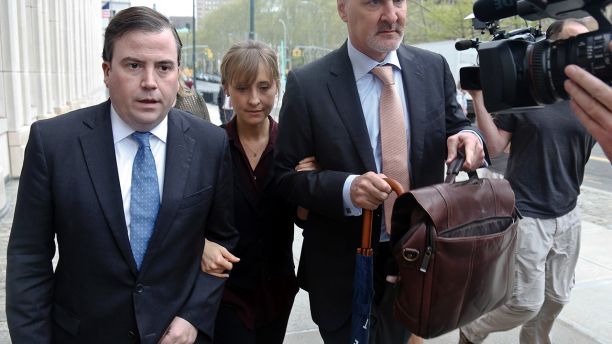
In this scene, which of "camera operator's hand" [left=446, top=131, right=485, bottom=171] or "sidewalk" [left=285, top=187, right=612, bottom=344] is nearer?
"camera operator's hand" [left=446, top=131, right=485, bottom=171]

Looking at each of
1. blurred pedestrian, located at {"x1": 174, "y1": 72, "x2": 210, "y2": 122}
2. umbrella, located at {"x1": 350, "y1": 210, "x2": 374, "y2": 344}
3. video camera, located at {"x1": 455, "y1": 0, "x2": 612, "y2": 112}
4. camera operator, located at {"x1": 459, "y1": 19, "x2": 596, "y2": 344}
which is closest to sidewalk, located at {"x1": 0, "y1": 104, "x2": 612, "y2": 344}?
camera operator, located at {"x1": 459, "y1": 19, "x2": 596, "y2": 344}

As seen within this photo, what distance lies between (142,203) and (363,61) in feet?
3.38

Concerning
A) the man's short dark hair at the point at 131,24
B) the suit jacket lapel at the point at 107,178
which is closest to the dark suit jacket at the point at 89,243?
the suit jacket lapel at the point at 107,178

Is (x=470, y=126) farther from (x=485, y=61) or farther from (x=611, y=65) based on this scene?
(x=611, y=65)

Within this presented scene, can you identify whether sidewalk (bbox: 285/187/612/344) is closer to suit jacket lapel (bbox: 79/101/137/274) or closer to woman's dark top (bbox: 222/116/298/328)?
woman's dark top (bbox: 222/116/298/328)

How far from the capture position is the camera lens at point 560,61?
1377mm

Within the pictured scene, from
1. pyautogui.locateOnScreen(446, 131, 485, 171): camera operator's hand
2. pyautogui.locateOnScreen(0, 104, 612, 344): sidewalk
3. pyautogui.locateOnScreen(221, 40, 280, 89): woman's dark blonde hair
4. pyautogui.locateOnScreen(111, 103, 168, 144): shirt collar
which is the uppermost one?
pyautogui.locateOnScreen(221, 40, 280, 89): woman's dark blonde hair

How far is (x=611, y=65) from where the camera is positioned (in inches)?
53.1

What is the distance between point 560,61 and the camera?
1.48 meters

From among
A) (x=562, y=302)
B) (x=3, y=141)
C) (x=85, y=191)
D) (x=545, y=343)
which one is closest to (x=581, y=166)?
(x=562, y=302)

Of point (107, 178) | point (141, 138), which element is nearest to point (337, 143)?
point (141, 138)

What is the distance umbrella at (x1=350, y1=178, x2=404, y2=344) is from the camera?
206 centimetres

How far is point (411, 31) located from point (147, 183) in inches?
1583

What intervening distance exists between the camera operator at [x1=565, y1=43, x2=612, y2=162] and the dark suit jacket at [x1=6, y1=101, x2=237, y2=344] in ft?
4.07
